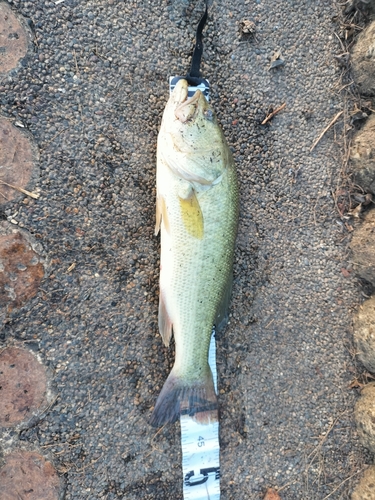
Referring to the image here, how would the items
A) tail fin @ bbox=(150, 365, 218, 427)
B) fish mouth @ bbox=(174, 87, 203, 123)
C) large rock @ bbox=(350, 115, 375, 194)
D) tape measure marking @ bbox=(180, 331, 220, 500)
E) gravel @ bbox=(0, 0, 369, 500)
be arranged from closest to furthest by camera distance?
1. fish mouth @ bbox=(174, 87, 203, 123)
2. tail fin @ bbox=(150, 365, 218, 427)
3. gravel @ bbox=(0, 0, 369, 500)
4. tape measure marking @ bbox=(180, 331, 220, 500)
5. large rock @ bbox=(350, 115, 375, 194)

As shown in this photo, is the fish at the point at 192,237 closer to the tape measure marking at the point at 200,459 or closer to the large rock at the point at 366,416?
the tape measure marking at the point at 200,459

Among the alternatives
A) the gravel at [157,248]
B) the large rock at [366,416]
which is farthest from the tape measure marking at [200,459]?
the large rock at [366,416]

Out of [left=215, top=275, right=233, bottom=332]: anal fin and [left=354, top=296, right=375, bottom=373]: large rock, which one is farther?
[left=354, top=296, right=375, bottom=373]: large rock

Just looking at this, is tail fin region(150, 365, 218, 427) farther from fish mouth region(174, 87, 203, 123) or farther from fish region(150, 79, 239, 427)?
fish mouth region(174, 87, 203, 123)

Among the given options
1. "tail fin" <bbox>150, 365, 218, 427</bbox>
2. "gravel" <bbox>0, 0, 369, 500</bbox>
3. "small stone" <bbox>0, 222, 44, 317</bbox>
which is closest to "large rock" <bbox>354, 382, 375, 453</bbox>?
"gravel" <bbox>0, 0, 369, 500</bbox>

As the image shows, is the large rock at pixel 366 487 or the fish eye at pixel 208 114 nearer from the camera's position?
the fish eye at pixel 208 114
